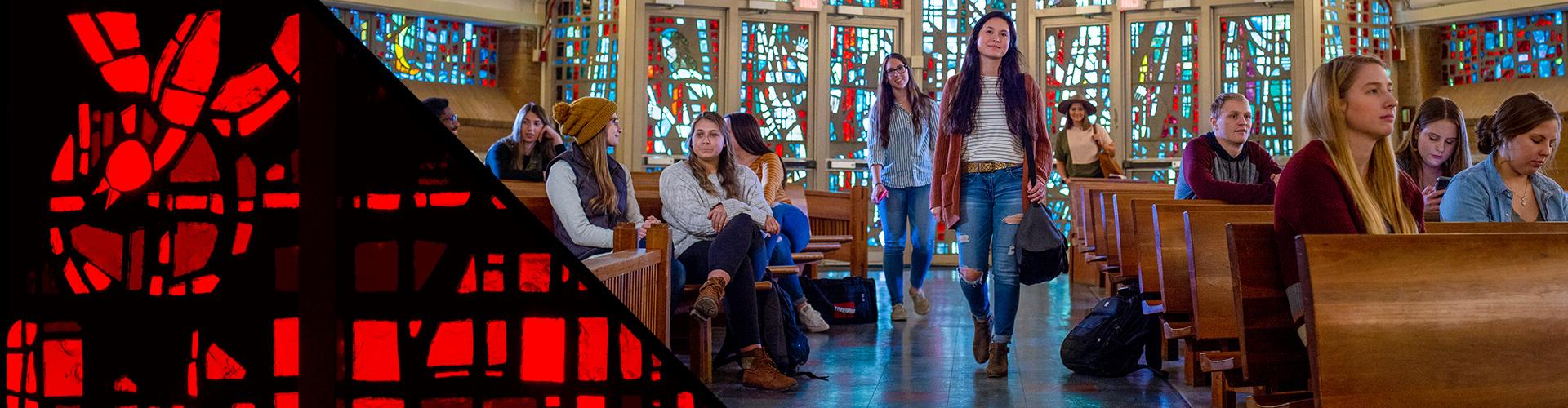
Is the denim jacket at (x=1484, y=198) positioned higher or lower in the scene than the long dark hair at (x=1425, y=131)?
lower

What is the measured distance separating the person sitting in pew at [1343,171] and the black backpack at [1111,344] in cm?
153

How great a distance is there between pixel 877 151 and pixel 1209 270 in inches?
109

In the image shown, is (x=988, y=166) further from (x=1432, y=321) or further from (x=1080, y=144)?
(x=1080, y=144)

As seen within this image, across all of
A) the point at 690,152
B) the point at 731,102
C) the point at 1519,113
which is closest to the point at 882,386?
the point at 690,152

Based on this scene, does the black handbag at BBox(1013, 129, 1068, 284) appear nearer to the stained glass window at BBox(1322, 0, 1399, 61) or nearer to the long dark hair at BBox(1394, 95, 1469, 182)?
the long dark hair at BBox(1394, 95, 1469, 182)

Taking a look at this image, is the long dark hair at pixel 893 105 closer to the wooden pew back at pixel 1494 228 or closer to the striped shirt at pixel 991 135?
the striped shirt at pixel 991 135

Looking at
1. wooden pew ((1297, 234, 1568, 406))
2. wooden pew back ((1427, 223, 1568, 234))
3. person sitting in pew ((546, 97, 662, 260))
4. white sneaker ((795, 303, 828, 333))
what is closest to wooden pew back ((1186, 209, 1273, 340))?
wooden pew back ((1427, 223, 1568, 234))

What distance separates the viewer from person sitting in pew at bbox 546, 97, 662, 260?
3770mm

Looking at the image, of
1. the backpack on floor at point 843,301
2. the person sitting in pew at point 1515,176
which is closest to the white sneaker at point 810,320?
the backpack on floor at point 843,301

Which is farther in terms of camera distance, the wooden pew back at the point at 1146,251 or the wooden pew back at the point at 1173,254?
the wooden pew back at the point at 1146,251

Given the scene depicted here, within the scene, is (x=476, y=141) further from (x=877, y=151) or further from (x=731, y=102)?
(x=877, y=151)

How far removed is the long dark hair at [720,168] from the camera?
4.14 meters

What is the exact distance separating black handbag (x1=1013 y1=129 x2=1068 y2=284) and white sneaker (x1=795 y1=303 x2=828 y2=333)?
1448mm

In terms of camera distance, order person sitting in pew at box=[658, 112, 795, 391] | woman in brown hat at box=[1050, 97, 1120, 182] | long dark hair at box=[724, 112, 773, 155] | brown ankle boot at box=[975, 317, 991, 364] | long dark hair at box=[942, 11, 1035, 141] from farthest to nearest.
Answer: woman in brown hat at box=[1050, 97, 1120, 182]
long dark hair at box=[724, 112, 773, 155]
brown ankle boot at box=[975, 317, 991, 364]
long dark hair at box=[942, 11, 1035, 141]
person sitting in pew at box=[658, 112, 795, 391]
